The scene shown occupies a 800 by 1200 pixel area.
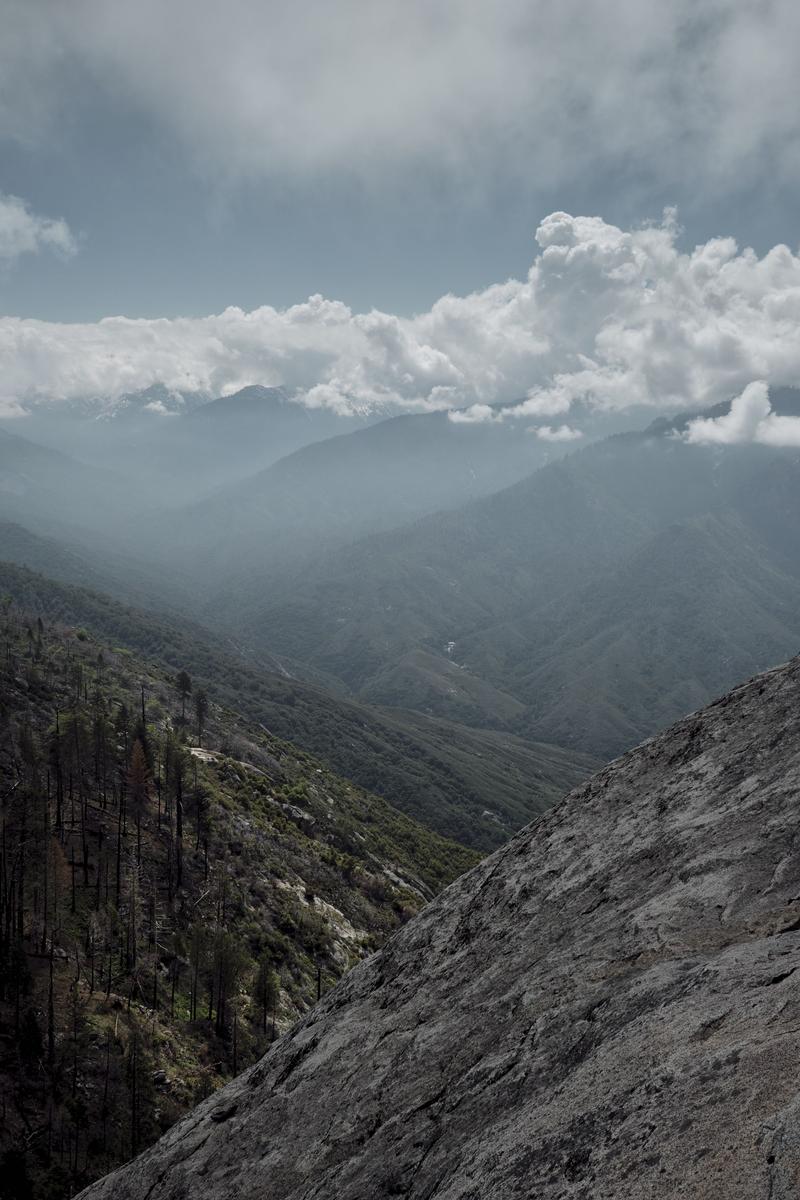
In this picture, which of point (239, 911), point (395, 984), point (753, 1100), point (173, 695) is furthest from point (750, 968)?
point (173, 695)

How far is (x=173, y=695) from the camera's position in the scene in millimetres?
186125

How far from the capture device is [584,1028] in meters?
12.8

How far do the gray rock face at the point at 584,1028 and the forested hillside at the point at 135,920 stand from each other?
127 feet

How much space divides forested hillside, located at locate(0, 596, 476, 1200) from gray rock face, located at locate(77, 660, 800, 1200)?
38731 mm

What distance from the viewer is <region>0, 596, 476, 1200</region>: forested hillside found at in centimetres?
5403

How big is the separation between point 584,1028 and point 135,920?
249 ft

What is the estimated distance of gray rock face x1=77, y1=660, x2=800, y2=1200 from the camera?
9.33 metres

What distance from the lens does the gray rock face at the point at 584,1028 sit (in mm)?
9328

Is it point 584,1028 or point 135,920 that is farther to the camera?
point 135,920

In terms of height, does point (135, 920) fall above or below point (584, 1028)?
below

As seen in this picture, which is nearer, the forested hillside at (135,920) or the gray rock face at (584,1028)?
the gray rock face at (584,1028)

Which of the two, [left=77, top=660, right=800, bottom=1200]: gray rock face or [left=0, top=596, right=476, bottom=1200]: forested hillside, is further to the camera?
[left=0, top=596, right=476, bottom=1200]: forested hillside

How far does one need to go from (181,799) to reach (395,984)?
3498 inches

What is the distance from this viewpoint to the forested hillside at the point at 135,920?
54.0 meters
